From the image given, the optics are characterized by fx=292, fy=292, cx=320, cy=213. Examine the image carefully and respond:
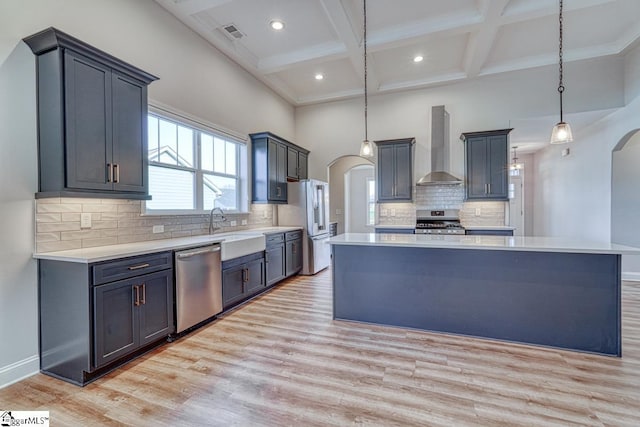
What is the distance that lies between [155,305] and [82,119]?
1.63 meters

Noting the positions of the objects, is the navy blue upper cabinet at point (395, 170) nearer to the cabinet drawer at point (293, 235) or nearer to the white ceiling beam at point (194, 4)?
the cabinet drawer at point (293, 235)

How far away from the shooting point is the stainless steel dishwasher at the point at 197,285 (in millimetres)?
2814

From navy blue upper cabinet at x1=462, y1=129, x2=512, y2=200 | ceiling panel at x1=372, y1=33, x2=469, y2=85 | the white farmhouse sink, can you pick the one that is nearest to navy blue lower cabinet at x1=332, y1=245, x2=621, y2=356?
the white farmhouse sink

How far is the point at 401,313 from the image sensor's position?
10.0 ft

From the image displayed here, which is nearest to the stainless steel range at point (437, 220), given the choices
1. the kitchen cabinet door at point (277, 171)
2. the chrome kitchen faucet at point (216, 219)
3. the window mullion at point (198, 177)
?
the kitchen cabinet door at point (277, 171)

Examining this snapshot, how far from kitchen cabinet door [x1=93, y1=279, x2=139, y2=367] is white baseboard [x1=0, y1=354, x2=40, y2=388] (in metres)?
0.61

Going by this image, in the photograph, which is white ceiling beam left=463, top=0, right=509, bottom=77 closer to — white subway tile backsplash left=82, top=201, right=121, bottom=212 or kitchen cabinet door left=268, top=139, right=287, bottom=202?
kitchen cabinet door left=268, top=139, right=287, bottom=202

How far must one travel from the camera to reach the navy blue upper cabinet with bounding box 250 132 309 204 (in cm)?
498

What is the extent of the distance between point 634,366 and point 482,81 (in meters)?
4.74

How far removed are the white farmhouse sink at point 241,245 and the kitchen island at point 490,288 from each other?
1.23 m

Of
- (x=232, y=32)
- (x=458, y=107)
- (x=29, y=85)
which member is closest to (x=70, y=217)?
(x=29, y=85)

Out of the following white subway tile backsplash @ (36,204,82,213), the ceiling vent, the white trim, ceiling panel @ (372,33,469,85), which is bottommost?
white subway tile backsplash @ (36,204,82,213)

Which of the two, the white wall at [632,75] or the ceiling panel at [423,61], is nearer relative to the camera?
the white wall at [632,75]

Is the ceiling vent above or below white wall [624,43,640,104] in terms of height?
above
